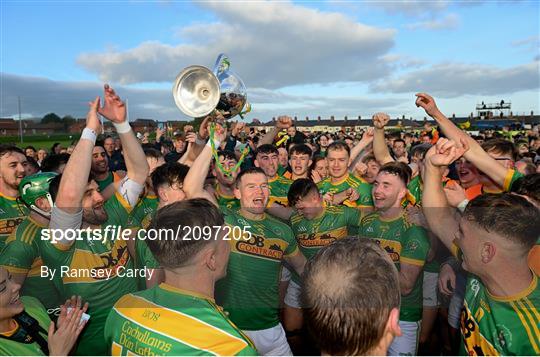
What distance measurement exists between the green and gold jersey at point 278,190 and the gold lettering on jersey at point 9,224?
3098 mm

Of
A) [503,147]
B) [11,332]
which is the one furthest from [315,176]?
[11,332]

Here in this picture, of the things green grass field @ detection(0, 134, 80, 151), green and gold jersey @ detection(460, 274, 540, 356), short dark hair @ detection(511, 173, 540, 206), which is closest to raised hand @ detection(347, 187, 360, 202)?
short dark hair @ detection(511, 173, 540, 206)

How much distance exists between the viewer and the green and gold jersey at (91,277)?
A: 330 centimetres

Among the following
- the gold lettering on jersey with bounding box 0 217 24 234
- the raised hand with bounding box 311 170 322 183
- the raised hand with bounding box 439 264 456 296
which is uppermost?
the raised hand with bounding box 311 170 322 183

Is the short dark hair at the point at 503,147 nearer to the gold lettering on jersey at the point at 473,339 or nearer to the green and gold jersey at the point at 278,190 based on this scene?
the green and gold jersey at the point at 278,190

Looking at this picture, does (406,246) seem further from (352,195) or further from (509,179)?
(352,195)

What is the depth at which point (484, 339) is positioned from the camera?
230 cm

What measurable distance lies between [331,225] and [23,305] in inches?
124

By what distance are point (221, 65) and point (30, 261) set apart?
300cm

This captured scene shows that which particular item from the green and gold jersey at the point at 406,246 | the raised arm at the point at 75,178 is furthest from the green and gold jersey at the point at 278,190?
the raised arm at the point at 75,178

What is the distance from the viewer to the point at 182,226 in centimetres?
225

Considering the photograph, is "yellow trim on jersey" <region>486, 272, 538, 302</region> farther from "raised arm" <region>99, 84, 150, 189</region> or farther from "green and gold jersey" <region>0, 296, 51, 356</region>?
"raised arm" <region>99, 84, 150, 189</region>

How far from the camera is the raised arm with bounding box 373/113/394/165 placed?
6.02 metres

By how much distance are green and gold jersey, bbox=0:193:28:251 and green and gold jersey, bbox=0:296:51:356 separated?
2.02 meters
